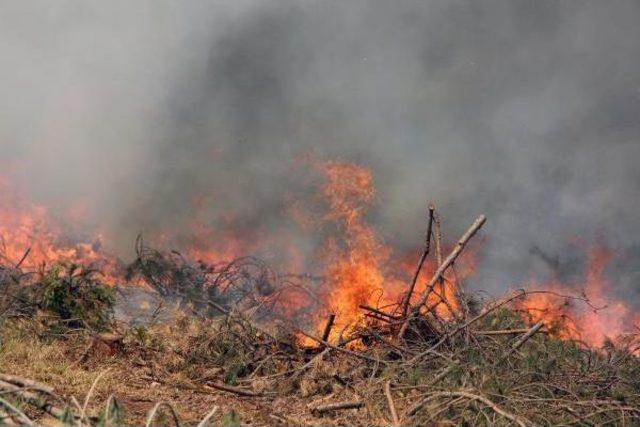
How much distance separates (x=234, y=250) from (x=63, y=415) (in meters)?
13.5

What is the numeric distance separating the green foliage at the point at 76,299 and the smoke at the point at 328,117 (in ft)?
31.1

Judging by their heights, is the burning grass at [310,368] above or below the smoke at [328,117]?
below

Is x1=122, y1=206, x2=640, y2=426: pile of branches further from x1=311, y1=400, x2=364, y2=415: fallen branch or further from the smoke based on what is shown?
the smoke

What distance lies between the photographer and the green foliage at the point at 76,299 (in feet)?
21.6

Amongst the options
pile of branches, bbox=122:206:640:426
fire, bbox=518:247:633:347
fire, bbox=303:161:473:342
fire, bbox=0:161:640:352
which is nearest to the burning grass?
pile of branches, bbox=122:206:640:426

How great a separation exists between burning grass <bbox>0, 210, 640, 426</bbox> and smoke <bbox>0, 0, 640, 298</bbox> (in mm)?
→ 9900

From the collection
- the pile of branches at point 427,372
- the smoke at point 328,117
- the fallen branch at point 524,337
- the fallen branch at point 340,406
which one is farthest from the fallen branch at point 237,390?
the smoke at point 328,117

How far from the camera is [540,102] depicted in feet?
65.7

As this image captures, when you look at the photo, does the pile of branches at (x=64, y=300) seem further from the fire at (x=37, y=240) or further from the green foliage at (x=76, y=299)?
the fire at (x=37, y=240)

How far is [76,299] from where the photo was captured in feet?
21.7

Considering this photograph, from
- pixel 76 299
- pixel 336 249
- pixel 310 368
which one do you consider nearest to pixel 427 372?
pixel 310 368

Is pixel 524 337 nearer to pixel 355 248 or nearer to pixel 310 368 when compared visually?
pixel 310 368

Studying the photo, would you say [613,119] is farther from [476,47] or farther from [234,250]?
[234,250]

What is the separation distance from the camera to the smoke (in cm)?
1717
